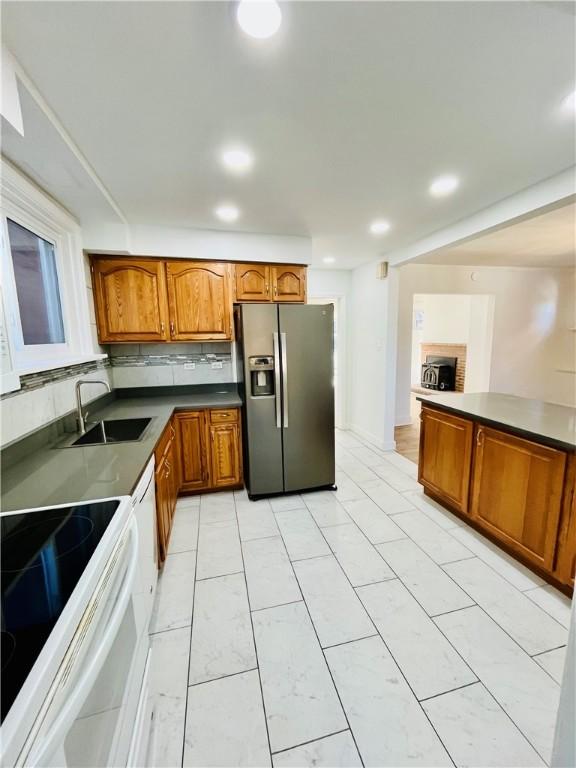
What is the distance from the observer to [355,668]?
4.60 ft

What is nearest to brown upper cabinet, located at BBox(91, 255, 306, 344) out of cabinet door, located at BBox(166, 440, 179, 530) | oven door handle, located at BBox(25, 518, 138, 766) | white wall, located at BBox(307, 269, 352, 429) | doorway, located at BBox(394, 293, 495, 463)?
cabinet door, located at BBox(166, 440, 179, 530)

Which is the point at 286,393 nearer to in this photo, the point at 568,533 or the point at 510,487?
the point at 510,487

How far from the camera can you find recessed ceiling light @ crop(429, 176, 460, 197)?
195 centimetres

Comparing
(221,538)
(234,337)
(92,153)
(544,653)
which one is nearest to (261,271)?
(234,337)

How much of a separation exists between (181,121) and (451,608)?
2739 millimetres

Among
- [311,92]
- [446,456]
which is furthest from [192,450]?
[311,92]

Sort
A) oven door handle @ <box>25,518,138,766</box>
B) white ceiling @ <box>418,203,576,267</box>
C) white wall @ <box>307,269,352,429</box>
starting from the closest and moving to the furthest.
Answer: oven door handle @ <box>25,518,138,766</box> → white ceiling @ <box>418,203,576,267</box> → white wall @ <box>307,269,352,429</box>

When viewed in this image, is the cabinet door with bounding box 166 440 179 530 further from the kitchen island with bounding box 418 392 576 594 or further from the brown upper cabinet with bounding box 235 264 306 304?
the kitchen island with bounding box 418 392 576 594

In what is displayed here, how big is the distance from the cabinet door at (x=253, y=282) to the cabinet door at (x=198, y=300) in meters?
0.11

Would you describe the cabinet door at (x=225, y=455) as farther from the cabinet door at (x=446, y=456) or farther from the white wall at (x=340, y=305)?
the white wall at (x=340, y=305)

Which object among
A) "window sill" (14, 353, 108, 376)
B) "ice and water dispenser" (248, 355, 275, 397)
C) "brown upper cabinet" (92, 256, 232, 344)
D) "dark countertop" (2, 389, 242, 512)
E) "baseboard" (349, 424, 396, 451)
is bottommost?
"baseboard" (349, 424, 396, 451)

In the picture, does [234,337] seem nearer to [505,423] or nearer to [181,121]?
[181,121]

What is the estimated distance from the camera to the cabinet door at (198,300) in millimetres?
2871

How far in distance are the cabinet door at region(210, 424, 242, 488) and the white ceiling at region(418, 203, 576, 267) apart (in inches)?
104
